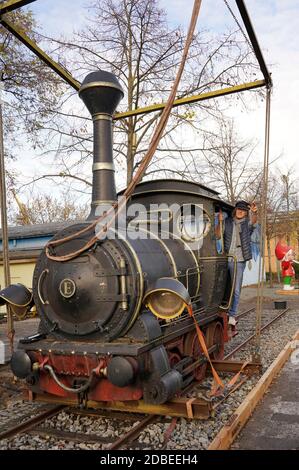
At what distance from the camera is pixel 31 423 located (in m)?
4.87

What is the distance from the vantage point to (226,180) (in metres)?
22.7

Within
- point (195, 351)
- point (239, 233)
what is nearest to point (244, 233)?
point (239, 233)

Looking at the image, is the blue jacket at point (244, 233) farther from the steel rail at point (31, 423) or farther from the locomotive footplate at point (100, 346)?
the steel rail at point (31, 423)

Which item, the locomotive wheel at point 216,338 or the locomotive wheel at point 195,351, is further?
the locomotive wheel at point 216,338

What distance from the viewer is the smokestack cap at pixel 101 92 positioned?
5.32 meters

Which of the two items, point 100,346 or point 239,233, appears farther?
point 239,233

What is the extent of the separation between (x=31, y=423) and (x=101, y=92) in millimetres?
4006

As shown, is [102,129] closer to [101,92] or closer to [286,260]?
[101,92]

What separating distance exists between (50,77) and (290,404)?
10.8m

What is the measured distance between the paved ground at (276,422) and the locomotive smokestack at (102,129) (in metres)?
3.05

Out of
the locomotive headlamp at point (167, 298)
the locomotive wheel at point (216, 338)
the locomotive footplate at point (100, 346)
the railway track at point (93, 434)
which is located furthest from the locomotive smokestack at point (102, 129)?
the locomotive wheel at point (216, 338)

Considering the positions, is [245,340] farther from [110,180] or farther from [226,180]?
[226,180]

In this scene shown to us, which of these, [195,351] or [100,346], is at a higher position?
[100,346]

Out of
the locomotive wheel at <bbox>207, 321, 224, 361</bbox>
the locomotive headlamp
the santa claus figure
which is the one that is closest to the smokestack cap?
the locomotive headlamp
